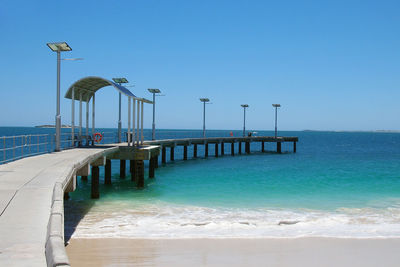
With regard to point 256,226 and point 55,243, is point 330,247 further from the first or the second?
point 55,243

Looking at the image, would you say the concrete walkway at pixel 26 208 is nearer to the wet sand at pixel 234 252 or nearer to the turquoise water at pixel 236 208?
the wet sand at pixel 234 252

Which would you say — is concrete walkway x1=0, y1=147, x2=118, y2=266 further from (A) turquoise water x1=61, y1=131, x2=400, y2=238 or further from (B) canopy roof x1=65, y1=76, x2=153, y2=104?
(B) canopy roof x1=65, y1=76, x2=153, y2=104

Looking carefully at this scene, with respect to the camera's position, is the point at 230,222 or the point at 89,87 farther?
the point at 89,87

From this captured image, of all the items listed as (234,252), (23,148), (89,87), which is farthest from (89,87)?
(23,148)

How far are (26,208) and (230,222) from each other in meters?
6.93

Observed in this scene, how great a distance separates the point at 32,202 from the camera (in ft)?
22.0

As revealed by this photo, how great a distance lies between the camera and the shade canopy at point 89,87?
17.7 m

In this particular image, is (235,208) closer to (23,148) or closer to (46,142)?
(46,142)

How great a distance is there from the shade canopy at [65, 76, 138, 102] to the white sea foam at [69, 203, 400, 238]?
607cm

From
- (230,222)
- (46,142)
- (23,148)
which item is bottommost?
(230,222)

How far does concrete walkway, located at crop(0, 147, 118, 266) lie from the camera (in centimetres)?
438

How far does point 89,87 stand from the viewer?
63.8ft

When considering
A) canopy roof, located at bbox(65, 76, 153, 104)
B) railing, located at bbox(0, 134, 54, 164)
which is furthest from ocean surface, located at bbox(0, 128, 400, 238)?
canopy roof, located at bbox(65, 76, 153, 104)

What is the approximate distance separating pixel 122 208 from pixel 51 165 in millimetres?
3391
